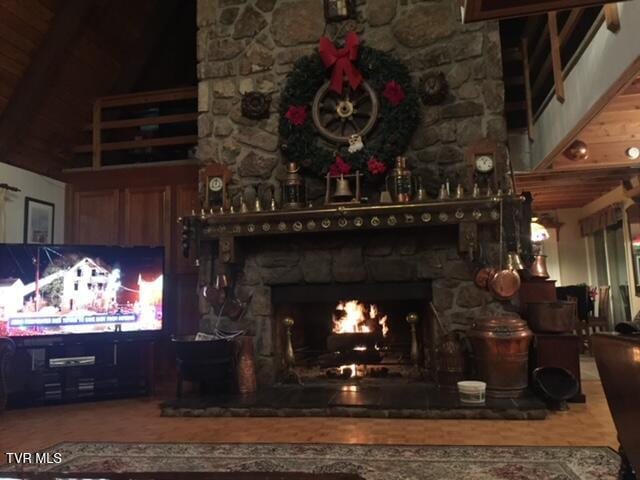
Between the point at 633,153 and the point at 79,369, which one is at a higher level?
the point at 633,153

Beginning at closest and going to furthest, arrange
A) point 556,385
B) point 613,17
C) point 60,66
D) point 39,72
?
1. point 613,17
2. point 556,385
3. point 39,72
4. point 60,66

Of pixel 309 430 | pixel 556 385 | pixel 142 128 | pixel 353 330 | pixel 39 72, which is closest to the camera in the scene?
pixel 309 430

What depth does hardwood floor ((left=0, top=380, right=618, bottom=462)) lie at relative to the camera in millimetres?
3162

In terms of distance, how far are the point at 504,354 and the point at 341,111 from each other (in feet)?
7.86

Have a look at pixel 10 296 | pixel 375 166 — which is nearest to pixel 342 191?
pixel 375 166

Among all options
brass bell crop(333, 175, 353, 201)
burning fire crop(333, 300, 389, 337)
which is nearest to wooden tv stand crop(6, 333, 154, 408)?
burning fire crop(333, 300, 389, 337)

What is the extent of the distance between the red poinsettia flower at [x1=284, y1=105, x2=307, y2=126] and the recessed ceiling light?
118 inches

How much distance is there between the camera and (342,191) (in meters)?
4.30

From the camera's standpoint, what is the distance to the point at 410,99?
4.40 m

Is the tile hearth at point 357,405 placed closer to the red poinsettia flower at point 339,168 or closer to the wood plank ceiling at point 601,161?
the red poinsettia flower at point 339,168

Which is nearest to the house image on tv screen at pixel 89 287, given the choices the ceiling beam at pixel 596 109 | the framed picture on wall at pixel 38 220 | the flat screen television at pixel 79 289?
the flat screen television at pixel 79 289

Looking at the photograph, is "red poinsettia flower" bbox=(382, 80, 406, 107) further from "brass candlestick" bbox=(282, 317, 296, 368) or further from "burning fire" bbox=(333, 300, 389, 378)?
"brass candlestick" bbox=(282, 317, 296, 368)

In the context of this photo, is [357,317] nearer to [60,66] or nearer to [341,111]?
[341,111]

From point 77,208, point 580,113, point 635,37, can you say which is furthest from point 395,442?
point 77,208
